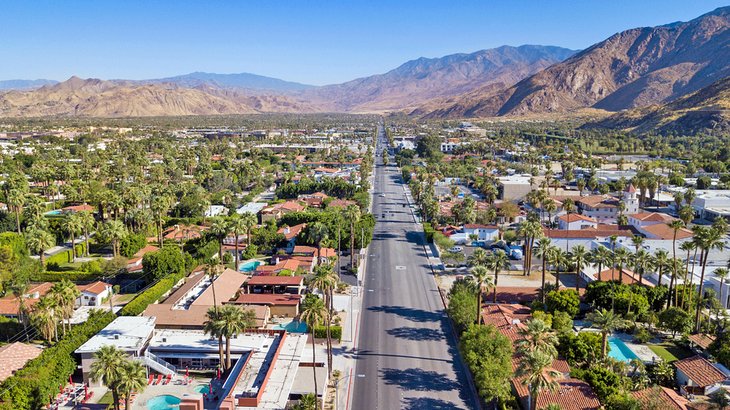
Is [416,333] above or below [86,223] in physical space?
below

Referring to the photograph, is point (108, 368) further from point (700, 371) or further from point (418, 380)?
point (700, 371)

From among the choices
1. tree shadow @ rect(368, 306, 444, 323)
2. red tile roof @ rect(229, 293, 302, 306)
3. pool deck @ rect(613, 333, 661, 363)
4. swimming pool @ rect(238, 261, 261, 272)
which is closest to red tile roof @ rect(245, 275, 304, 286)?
red tile roof @ rect(229, 293, 302, 306)

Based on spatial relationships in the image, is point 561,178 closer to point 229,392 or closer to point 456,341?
point 456,341

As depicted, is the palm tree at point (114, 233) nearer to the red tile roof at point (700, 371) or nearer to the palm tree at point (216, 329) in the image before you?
the palm tree at point (216, 329)

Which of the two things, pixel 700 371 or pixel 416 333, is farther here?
pixel 416 333

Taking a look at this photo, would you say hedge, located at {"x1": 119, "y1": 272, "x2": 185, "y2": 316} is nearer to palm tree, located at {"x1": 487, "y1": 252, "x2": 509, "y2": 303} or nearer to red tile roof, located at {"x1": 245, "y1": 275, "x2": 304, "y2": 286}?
red tile roof, located at {"x1": 245, "y1": 275, "x2": 304, "y2": 286}

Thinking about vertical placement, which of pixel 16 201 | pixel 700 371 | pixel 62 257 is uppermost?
pixel 16 201

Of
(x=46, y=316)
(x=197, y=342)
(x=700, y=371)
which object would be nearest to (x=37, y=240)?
(x=46, y=316)

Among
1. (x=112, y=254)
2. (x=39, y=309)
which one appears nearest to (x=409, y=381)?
(x=39, y=309)
